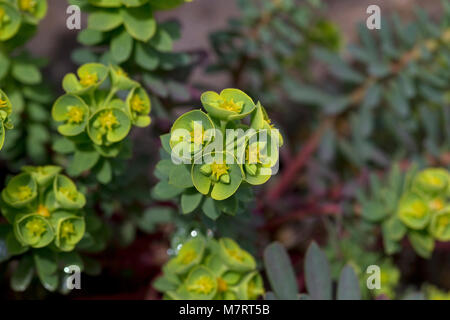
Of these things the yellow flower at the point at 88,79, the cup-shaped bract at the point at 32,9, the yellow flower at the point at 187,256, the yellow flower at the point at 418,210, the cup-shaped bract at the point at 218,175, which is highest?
the cup-shaped bract at the point at 32,9

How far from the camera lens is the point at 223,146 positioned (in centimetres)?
96

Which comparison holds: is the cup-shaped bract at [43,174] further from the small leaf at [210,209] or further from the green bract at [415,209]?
the green bract at [415,209]

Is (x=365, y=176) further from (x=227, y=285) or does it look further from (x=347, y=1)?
(x=347, y=1)

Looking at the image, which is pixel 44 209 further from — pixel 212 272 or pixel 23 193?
pixel 212 272

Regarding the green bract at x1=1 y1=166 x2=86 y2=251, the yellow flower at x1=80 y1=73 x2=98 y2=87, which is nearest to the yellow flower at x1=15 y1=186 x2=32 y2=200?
the green bract at x1=1 y1=166 x2=86 y2=251

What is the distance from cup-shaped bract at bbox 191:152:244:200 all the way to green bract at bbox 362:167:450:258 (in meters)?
0.66

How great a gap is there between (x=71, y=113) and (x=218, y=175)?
387mm

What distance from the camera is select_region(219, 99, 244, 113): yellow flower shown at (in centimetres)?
96

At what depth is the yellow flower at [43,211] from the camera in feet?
3.69

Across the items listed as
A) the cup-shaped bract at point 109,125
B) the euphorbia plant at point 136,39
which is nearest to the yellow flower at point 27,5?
the euphorbia plant at point 136,39

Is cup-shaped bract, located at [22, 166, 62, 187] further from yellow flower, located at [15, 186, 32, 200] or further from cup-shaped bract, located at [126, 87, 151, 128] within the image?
cup-shaped bract, located at [126, 87, 151, 128]
